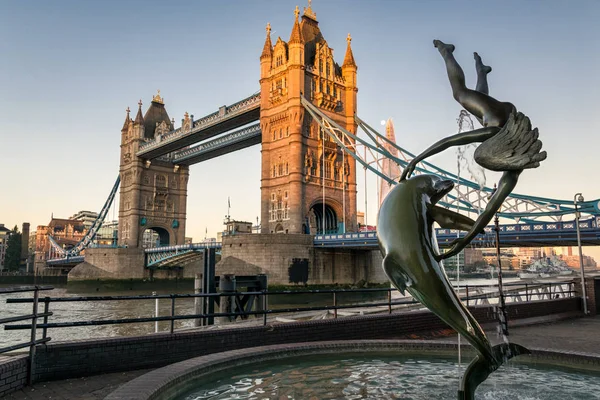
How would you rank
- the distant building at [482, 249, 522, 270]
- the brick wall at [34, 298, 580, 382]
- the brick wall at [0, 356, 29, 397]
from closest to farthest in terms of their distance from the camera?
the brick wall at [0, 356, 29, 397] → the brick wall at [34, 298, 580, 382] → the distant building at [482, 249, 522, 270]

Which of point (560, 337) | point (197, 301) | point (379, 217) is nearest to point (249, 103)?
point (197, 301)

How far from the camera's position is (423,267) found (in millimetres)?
3627

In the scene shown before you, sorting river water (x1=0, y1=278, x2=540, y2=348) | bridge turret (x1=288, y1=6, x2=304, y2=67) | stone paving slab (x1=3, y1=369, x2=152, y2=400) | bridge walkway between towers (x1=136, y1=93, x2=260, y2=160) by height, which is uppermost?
bridge turret (x1=288, y1=6, x2=304, y2=67)

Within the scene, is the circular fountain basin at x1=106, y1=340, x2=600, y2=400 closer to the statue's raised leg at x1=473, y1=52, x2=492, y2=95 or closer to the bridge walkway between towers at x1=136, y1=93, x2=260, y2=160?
the statue's raised leg at x1=473, y1=52, x2=492, y2=95

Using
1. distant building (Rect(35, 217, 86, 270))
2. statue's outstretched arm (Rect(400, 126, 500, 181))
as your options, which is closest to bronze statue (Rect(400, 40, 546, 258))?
statue's outstretched arm (Rect(400, 126, 500, 181))

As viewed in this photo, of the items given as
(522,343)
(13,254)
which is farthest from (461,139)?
(13,254)

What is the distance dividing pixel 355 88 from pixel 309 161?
907cm

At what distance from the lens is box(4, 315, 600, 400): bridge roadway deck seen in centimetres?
455

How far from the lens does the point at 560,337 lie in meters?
8.27

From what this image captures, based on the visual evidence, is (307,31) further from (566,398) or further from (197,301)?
(566,398)

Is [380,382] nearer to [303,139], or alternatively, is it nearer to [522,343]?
[522,343]

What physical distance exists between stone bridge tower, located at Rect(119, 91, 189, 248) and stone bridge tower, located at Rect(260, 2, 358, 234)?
2434 cm

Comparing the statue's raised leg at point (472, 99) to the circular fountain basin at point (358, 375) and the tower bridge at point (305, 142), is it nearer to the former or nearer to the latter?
the circular fountain basin at point (358, 375)

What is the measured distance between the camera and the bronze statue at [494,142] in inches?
140
